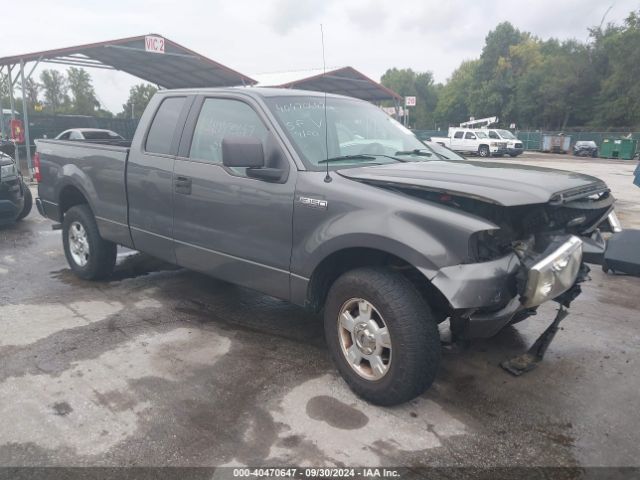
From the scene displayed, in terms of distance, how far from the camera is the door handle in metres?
4.06

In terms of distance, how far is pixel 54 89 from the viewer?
240ft

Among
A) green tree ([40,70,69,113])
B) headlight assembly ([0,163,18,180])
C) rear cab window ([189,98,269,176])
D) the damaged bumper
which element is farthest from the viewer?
green tree ([40,70,69,113])

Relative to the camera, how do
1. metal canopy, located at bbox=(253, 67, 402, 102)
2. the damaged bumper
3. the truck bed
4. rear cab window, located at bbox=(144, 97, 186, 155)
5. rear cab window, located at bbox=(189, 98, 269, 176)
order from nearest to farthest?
1. the damaged bumper
2. rear cab window, located at bbox=(189, 98, 269, 176)
3. rear cab window, located at bbox=(144, 97, 186, 155)
4. the truck bed
5. metal canopy, located at bbox=(253, 67, 402, 102)

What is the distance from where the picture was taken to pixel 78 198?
5.54 metres

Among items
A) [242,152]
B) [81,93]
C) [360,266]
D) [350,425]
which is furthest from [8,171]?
[81,93]

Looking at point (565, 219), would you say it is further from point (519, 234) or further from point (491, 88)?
point (491, 88)

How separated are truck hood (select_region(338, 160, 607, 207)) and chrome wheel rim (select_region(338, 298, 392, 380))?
0.78 meters

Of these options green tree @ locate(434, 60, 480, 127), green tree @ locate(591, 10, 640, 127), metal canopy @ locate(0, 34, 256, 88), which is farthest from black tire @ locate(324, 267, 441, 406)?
green tree @ locate(434, 60, 480, 127)

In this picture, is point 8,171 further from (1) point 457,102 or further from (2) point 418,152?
(1) point 457,102

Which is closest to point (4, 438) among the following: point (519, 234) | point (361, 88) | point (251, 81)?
point (519, 234)

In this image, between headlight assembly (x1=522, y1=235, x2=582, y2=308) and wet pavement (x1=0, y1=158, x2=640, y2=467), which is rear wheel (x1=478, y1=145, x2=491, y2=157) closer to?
wet pavement (x1=0, y1=158, x2=640, y2=467)

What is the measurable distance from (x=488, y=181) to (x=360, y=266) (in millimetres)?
932

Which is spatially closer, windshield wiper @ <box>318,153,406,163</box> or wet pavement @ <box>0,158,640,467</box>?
wet pavement @ <box>0,158,640,467</box>

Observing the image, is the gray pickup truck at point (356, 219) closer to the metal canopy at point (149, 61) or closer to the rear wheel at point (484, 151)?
the metal canopy at point (149, 61)
